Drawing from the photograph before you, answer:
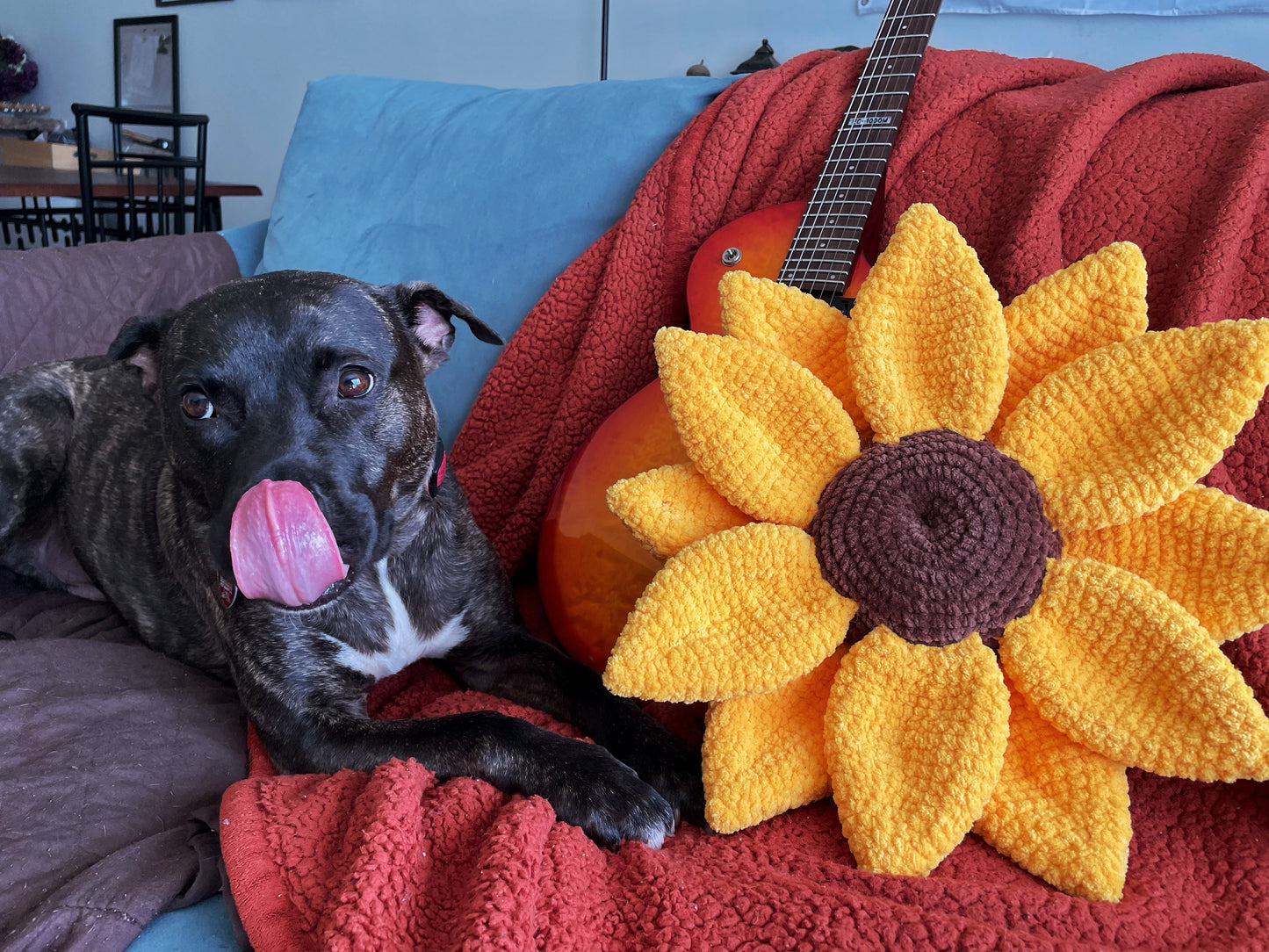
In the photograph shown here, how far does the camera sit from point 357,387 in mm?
1314

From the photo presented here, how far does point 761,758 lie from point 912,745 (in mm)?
175

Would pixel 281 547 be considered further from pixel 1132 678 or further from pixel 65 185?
pixel 65 185

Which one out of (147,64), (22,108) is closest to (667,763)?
(147,64)

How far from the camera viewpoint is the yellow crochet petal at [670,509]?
1.05 m

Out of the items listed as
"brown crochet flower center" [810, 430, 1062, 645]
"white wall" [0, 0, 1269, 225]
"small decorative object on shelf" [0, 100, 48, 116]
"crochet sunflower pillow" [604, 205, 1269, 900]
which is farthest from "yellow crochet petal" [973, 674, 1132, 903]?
"small decorative object on shelf" [0, 100, 48, 116]

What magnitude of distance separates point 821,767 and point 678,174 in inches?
44.2

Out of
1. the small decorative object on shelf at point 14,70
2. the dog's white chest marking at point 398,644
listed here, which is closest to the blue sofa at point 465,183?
the dog's white chest marking at point 398,644

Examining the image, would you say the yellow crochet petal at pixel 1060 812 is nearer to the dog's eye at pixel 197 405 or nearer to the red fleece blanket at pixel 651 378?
the red fleece blanket at pixel 651 378

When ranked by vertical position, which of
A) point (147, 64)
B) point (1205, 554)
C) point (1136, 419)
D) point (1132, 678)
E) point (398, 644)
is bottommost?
point (147, 64)

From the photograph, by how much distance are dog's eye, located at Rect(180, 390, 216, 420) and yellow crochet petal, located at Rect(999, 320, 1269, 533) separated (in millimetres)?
1104

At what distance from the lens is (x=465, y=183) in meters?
1.98

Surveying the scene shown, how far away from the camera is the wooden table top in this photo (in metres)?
4.26

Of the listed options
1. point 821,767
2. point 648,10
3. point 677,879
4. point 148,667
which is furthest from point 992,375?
point 648,10

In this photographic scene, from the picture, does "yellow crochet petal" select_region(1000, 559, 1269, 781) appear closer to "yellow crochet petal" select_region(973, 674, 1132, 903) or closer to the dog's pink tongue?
"yellow crochet petal" select_region(973, 674, 1132, 903)
